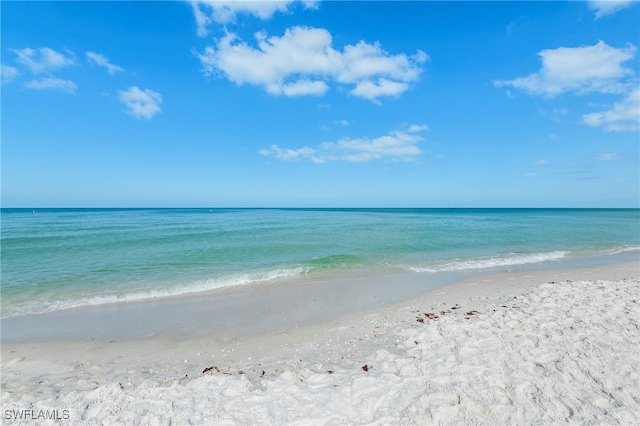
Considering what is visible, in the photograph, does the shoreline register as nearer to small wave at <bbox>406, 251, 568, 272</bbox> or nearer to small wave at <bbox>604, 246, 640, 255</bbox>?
small wave at <bbox>406, 251, 568, 272</bbox>

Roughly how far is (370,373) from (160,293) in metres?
8.83

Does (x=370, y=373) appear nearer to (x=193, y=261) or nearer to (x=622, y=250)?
(x=193, y=261)

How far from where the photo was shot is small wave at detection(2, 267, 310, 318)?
355 inches

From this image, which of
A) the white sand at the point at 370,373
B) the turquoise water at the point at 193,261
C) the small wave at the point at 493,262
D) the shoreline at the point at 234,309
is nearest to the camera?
the white sand at the point at 370,373

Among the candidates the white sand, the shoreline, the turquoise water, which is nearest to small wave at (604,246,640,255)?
the turquoise water

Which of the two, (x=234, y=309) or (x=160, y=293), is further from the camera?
(x=160, y=293)

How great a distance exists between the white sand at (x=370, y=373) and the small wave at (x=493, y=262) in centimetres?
595

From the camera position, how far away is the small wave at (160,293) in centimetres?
902

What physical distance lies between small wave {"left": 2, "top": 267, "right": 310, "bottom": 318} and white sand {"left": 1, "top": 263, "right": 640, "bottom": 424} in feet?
9.20

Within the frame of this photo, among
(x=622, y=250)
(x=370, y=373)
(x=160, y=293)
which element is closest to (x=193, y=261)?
(x=160, y=293)

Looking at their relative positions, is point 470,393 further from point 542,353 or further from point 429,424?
point 542,353

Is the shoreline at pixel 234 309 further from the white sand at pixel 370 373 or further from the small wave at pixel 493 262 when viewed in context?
the small wave at pixel 493 262

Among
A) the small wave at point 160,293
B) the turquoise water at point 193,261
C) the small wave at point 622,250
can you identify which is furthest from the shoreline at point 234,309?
the small wave at point 622,250

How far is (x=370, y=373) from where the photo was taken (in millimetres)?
4777
